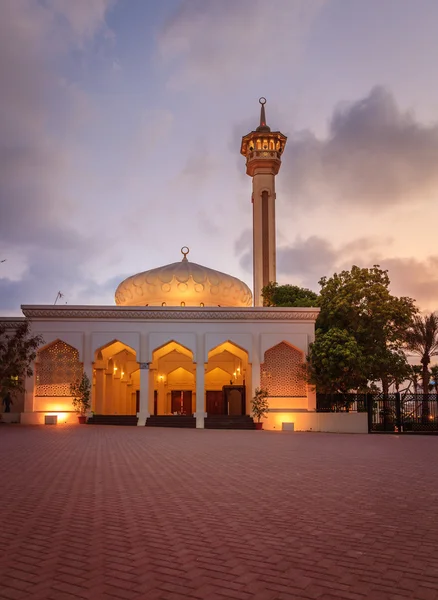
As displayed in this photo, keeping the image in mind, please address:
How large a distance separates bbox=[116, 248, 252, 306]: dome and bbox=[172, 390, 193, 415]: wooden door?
13.2 ft

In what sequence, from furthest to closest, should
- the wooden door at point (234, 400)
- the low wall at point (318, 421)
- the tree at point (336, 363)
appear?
the wooden door at point (234, 400)
the tree at point (336, 363)
the low wall at point (318, 421)

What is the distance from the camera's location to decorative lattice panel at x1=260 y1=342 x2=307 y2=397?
872 inches

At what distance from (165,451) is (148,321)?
11.1 metres

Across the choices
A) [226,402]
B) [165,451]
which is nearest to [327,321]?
[226,402]

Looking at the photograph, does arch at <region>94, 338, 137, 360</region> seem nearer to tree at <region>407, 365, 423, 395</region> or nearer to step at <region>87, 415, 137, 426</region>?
step at <region>87, 415, 137, 426</region>

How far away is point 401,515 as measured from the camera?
5.43m

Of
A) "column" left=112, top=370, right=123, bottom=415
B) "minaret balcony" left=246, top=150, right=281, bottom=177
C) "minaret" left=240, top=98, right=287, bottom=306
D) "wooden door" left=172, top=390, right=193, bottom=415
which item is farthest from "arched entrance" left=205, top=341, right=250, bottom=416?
"minaret balcony" left=246, top=150, right=281, bottom=177

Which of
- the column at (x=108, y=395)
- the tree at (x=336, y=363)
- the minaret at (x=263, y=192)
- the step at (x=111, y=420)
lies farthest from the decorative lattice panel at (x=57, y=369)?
the minaret at (x=263, y=192)

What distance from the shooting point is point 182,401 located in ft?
89.0

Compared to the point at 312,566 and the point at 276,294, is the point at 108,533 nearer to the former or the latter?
the point at 312,566

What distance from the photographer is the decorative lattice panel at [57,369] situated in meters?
22.0

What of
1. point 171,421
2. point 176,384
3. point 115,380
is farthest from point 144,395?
point 176,384

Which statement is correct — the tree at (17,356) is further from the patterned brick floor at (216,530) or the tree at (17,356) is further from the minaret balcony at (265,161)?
the minaret balcony at (265,161)

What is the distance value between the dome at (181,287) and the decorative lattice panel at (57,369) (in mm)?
6141
